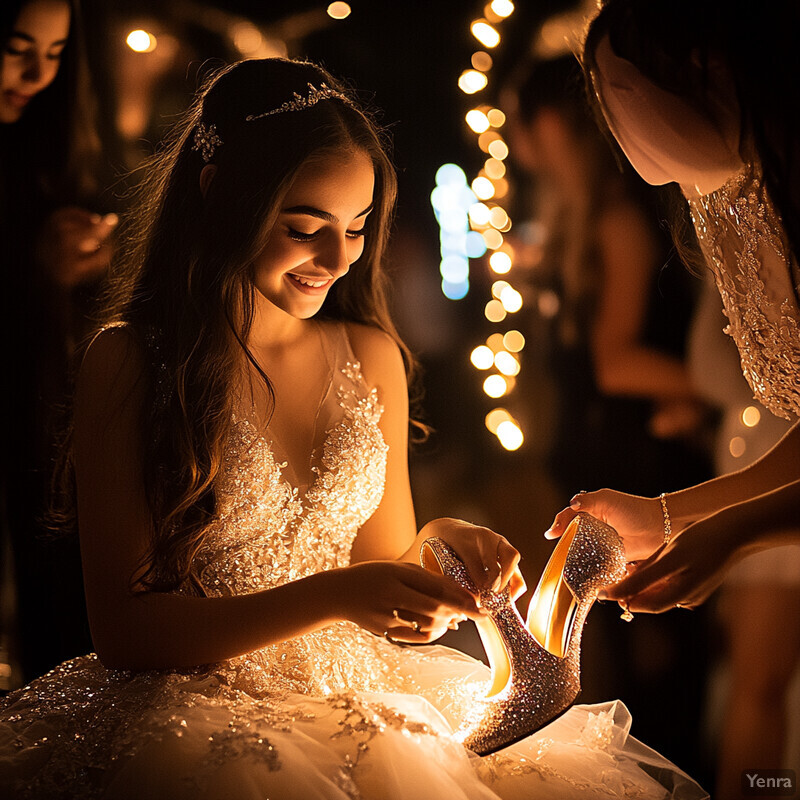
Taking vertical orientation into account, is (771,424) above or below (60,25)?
below

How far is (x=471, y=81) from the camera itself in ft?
6.20

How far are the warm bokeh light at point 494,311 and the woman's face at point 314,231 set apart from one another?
2.46 feet

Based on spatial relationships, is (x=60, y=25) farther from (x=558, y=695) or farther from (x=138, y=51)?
(x=558, y=695)

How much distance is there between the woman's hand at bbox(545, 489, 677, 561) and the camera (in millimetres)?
1298

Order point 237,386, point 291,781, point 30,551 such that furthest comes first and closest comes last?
point 30,551
point 237,386
point 291,781

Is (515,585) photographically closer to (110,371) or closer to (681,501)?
(681,501)

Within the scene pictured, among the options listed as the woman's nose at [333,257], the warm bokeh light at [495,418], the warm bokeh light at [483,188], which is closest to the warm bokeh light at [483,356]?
the warm bokeh light at [495,418]

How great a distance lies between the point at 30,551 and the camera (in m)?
1.81

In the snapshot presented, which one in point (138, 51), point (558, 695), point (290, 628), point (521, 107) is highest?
point (138, 51)

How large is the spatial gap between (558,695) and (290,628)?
1.17 feet

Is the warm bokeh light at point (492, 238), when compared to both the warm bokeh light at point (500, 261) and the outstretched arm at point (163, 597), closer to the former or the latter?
the warm bokeh light at point (500, 261)

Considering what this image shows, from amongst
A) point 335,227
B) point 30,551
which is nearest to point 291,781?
point 335,227

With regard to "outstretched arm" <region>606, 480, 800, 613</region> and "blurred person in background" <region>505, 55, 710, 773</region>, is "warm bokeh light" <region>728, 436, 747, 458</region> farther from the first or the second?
"outstretched arm" <region>606, 480, 800, 613</region>

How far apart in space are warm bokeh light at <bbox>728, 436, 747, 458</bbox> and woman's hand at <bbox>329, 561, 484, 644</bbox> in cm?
92
